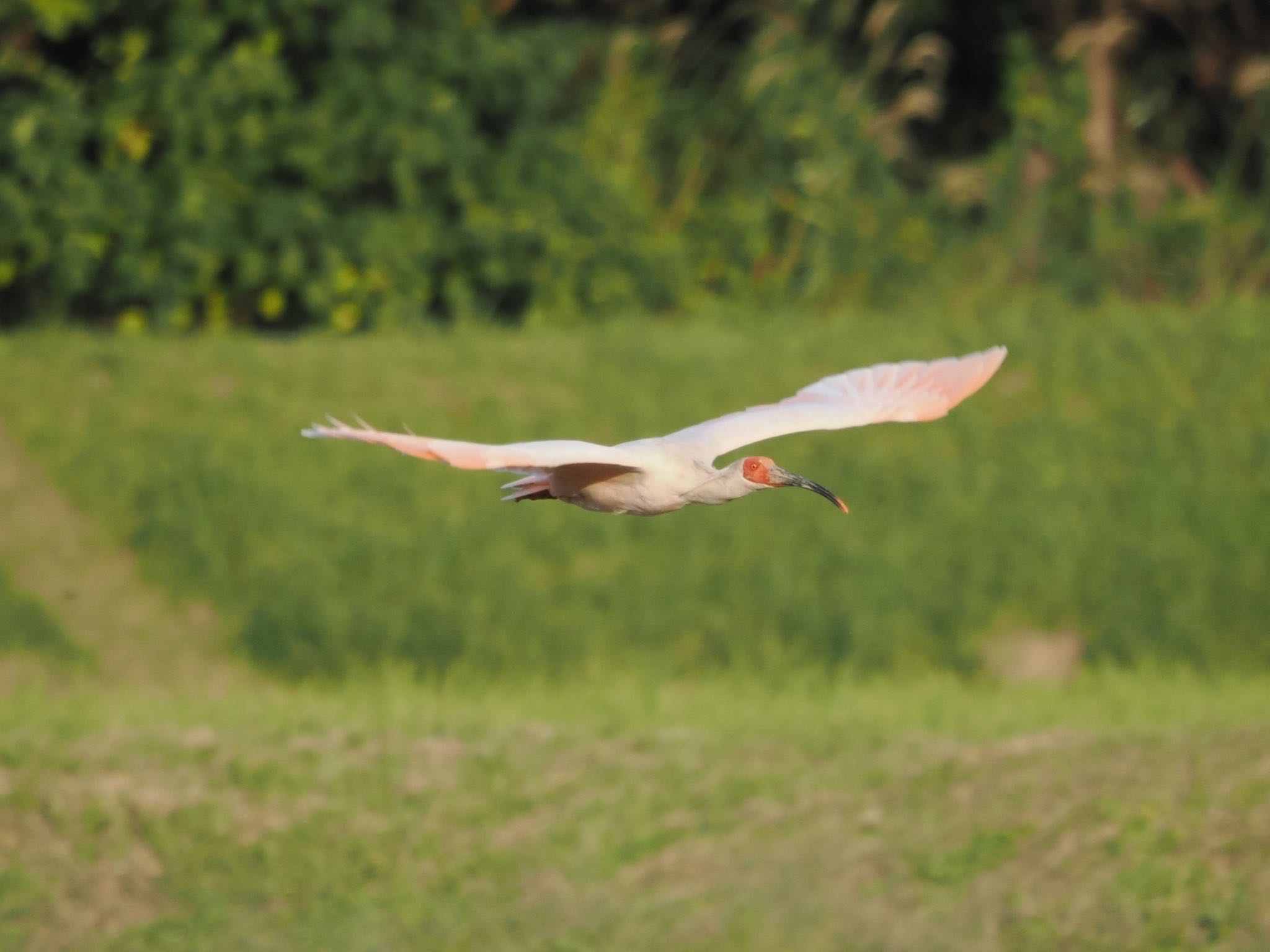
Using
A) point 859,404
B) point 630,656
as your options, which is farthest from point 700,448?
point 630,656

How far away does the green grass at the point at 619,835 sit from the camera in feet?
28.7

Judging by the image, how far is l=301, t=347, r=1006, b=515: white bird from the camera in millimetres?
4168

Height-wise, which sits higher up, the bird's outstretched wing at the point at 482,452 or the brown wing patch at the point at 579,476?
the bird's outstretched wing at the point at 482,452

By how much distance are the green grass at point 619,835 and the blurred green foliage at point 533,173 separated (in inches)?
221

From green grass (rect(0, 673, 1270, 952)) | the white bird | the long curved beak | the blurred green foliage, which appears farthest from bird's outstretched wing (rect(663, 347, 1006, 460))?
the blurred green foliage

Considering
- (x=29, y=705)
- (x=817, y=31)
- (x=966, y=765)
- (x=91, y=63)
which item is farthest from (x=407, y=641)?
(x=817, y=31)

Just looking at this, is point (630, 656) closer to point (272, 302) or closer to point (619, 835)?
point (619, 835)

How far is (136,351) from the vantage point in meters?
13.4

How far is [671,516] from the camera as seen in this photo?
12.0 metres

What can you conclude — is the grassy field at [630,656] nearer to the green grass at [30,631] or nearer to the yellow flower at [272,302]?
the green grass at [30,631]

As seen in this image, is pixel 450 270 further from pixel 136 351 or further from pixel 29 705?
pixel 29 705

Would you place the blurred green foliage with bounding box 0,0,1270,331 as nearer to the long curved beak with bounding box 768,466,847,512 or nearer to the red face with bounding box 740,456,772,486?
the long curved beak with bounding box 768,466,847,512

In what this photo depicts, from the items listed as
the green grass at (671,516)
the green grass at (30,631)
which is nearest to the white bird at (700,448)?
the green grass at (671,516)

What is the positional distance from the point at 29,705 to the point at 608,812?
9.55 feet
